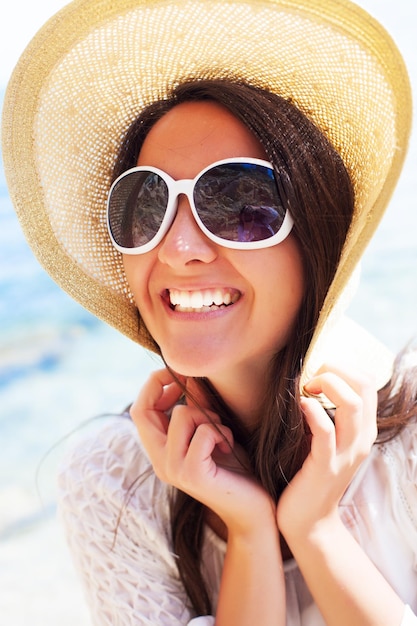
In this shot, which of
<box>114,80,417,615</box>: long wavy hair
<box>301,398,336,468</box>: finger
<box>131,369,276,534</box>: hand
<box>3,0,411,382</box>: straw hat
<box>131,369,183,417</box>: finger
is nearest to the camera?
<box>3,0,411,382</box>: straw hat

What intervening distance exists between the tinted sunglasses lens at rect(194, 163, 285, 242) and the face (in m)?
0.04

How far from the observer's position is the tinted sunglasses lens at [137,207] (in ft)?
6.17

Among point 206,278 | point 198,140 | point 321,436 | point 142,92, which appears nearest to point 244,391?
point 321,436

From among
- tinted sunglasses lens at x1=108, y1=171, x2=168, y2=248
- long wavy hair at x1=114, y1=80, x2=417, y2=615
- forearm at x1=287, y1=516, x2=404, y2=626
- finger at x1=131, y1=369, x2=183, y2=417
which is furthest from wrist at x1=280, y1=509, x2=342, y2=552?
tinted sunglasses lens at x1=108, y1=171, x2=168, y2=248

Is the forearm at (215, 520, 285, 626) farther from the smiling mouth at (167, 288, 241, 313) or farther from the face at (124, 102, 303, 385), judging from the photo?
the smiling mouth at (167, 288, 241, 313)

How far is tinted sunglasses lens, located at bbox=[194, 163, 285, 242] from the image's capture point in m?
1.77

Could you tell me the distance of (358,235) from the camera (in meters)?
1.72

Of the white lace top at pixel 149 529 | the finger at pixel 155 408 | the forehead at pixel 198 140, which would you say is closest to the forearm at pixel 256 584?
the white lace top at pixel 149 529

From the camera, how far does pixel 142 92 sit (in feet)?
6.91

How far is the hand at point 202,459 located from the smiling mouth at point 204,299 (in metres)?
0.36

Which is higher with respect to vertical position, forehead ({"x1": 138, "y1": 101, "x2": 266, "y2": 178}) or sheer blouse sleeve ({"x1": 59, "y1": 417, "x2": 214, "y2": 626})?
forehead ({"x1": 138, "y1": 101, "x2": 266, "y2": 178})

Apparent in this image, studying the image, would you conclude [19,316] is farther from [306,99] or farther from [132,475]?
[306,99]

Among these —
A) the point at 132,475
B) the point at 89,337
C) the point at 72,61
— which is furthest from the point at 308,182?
the point at 89,337

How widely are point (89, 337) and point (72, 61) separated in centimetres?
637
